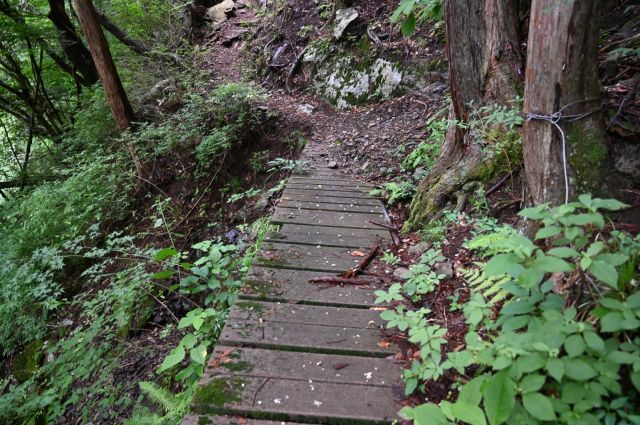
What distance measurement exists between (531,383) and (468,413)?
256 millimetres

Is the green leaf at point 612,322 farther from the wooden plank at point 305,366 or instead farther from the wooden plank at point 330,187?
the wooden plank at point 330,187

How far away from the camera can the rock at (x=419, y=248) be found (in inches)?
130

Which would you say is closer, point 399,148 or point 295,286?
point 295,286

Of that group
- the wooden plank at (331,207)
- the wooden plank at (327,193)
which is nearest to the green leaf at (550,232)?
the wooden plank at (331,207)

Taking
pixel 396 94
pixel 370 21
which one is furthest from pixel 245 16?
pixel 396 94

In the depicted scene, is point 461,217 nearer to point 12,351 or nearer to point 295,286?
point 295,286

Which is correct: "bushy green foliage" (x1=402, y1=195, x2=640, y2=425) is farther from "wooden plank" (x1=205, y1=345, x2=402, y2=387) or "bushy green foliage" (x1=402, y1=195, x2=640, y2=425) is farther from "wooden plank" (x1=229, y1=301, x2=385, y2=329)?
"wooden plank" (x1=229, y1=301, x2=385, y2=329)

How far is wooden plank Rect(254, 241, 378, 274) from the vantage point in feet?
10.7

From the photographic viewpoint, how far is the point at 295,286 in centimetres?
297

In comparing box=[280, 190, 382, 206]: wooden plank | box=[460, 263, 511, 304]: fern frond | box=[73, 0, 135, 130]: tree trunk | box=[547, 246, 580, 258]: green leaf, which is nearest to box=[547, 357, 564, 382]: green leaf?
box=[547, 246, 580, 258]: green leaf

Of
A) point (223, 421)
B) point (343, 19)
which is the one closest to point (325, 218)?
point (223, 421)

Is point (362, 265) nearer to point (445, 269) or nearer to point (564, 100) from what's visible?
point (445, 269)

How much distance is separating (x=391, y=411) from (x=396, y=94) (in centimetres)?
674

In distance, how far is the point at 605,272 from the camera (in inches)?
56.1
